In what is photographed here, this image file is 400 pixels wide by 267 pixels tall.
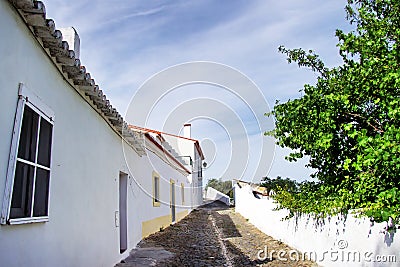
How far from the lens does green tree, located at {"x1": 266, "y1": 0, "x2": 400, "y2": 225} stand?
17.0 ft

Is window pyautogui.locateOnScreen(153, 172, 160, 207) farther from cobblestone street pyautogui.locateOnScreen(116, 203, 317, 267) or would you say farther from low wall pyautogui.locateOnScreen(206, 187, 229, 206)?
low wall pyautogui.locateOnScreen(206, 187, 229, 206)

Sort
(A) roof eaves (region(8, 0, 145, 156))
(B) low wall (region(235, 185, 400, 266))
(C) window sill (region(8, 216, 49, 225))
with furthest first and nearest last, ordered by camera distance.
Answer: (B) low wall (region(235, 185, 400, 266)) < (A) roof eaves (region(8, 0, 145, 156)) < (C) window sill (region(8, 216, 49, 225))

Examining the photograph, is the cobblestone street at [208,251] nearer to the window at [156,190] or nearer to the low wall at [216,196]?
the window at [156,190]

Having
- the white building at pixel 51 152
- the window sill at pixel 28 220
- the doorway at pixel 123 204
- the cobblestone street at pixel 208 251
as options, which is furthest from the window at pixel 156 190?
the window sill at pixel 28 220

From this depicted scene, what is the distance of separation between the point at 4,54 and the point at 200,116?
13388 mm

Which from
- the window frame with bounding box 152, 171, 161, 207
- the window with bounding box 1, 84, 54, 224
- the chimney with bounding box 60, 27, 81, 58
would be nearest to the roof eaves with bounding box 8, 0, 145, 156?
the window with bounding box 1, 84, 54, 224

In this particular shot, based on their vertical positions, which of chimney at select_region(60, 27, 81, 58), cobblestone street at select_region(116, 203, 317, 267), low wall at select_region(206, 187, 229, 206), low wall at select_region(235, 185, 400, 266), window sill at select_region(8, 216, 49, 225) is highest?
chimney at select_region(60, 27, 81, 58)

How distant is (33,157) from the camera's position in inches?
138

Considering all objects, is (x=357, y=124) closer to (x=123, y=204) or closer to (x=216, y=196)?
(x=123, y=204)

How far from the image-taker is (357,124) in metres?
6.19

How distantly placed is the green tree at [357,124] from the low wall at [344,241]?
0.22 m

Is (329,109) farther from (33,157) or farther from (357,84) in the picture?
(33,157)

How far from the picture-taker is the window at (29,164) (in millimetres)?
2982

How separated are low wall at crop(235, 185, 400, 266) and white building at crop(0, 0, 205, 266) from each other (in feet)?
13.1
